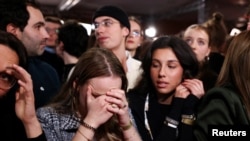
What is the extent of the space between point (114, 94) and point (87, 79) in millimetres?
150

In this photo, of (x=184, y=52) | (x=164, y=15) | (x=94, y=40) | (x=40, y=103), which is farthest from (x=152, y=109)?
(x=164, y=15)

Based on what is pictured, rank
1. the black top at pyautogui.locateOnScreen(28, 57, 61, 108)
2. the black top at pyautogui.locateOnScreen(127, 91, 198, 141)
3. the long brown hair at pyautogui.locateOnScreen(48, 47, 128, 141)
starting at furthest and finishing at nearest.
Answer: the black top at pyautogui.locateOnScreen(28, 57, 61, 108) → the black top at pyautogui.locateOnScreen(127, 91, 198, 141) → the long brown hair at pyautogui.locateOnScreen(48, 47, 128, 141)

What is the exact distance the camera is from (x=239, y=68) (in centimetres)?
124

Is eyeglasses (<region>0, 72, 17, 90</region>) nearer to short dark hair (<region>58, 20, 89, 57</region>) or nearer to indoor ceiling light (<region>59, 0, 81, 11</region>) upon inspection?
short dark hair (<region>58, 20, 89, 57</region>)

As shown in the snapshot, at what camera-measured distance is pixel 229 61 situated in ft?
4.20

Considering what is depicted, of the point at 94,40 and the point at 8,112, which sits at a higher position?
the point at 94,40

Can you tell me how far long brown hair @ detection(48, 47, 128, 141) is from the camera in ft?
4.26

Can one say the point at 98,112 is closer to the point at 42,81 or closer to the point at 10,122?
the point at 10,122

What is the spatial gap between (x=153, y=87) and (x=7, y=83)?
2.60 ft

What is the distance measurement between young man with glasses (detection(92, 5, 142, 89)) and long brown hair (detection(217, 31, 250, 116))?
1.06 m

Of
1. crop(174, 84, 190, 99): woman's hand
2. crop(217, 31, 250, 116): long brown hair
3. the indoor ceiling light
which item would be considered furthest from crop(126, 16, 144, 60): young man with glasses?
the indoor ceiling light

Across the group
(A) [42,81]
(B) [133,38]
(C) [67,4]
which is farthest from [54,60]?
(C) [67,4]

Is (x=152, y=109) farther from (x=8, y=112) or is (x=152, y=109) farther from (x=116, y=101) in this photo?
(x=8, y=112)

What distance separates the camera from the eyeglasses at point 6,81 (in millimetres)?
1203
